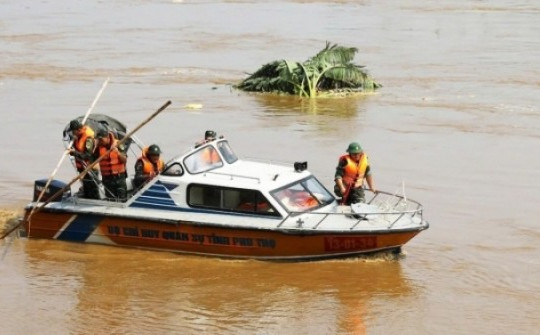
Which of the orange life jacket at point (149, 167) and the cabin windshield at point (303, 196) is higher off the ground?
the orange life jacket at point (149, 167)

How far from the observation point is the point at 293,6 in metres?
56.2

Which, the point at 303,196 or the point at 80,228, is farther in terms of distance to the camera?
the point at 80,228

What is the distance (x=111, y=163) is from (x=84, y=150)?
22.0 inches

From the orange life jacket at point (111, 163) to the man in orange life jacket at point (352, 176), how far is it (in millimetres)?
3188

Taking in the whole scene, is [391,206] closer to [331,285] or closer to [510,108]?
[331,285]

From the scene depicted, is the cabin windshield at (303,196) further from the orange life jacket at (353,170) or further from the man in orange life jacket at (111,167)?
the man in orange life jacket at (111,167)

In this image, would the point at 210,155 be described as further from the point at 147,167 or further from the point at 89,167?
the point at 89,167

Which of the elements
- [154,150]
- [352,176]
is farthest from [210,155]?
[352,176]

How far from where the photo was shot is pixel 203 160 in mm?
15703

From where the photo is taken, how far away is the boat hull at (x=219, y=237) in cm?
1489

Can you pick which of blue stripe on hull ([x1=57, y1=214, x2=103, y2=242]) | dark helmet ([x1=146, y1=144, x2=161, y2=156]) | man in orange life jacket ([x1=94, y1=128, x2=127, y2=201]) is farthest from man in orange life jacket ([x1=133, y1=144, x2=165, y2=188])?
blue stripe on hull ([x1=57, y1=214, x2=103, y2=242])

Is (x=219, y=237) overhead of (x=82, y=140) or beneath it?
beneath

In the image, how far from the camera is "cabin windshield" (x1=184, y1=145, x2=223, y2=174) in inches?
609

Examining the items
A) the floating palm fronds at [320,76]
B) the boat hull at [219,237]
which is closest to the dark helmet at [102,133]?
the boat hull at [219,237]
